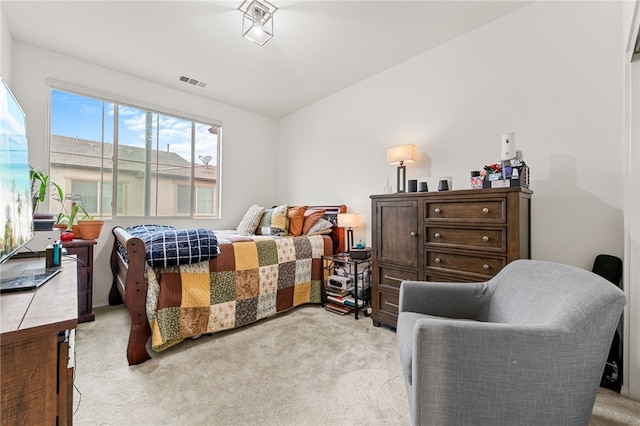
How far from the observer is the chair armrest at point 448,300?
154 centimetres

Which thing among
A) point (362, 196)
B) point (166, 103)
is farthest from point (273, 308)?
point (166, 103)

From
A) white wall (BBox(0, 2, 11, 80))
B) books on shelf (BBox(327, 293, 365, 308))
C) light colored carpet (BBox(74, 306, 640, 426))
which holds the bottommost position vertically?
light colored carpet (BBox(74, 306, 640, 426))

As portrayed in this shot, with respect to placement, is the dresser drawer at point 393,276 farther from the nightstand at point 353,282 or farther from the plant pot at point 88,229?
the plant pot at point 88,229

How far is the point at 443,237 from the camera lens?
6.90 feet

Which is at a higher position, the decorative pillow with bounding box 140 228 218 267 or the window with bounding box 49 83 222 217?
the window with bounding box 49 83 222 217

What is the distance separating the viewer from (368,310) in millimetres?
2768

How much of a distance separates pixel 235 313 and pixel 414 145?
7.69 ft

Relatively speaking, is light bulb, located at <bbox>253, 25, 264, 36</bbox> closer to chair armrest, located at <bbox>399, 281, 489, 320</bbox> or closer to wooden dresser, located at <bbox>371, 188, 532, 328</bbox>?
wooden dresser, located at <bbox>371, 188, 532, 328</bbox>

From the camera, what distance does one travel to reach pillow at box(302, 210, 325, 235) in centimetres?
343

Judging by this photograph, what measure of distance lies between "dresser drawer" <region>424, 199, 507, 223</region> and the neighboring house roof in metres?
3.14

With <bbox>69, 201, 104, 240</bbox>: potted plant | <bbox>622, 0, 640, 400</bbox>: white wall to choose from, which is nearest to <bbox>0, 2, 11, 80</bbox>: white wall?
<bbox>69, 201, 104, 240</bbox>: potted plant

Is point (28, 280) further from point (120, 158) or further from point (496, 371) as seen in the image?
point (120, 158)

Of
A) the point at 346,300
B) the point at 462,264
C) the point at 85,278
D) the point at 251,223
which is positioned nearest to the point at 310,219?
the point at 251,223

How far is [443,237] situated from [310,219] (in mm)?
1750
